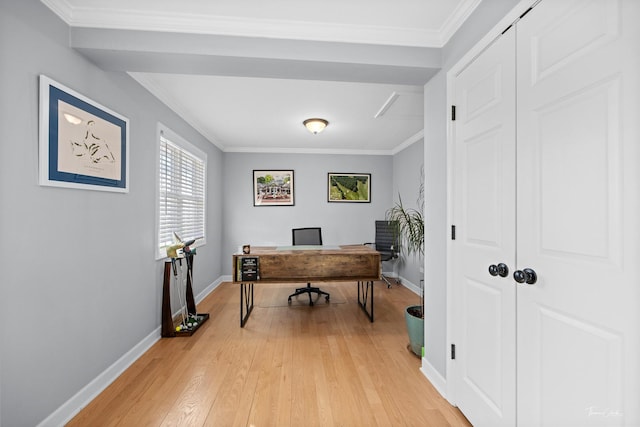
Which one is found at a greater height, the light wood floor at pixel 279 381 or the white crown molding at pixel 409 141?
the white crown molding at pixel 409 141

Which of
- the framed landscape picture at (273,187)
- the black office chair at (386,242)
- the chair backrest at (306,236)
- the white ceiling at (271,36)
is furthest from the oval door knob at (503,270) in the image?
the framed landscape picture at (273,187)

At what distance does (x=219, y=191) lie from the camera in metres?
4.98

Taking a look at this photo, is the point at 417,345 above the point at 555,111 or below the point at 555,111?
below

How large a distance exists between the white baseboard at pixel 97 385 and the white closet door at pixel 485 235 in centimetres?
232

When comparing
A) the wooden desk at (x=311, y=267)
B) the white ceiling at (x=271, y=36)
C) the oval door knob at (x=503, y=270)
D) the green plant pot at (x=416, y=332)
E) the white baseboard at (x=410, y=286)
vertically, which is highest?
the white ceiling at (x=271, y=36)

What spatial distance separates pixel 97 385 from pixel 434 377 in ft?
7.57

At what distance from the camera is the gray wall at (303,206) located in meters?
5.22

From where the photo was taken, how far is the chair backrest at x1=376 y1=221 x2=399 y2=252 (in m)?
5.01

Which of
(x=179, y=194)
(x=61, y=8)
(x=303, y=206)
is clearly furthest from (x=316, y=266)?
(x=61, y=8)

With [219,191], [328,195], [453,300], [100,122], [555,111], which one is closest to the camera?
[555,111]

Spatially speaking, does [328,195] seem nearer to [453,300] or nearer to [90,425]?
[453,300]

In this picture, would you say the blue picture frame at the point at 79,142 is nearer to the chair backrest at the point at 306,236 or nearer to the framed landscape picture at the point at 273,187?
the chair backrest at the point at 306,236

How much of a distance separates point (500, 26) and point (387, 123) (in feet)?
8.17

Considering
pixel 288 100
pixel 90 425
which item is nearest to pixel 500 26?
pixel 288 100
